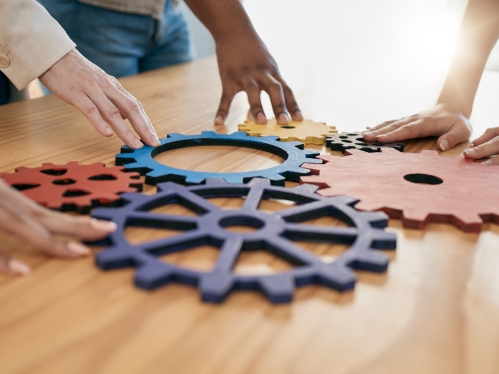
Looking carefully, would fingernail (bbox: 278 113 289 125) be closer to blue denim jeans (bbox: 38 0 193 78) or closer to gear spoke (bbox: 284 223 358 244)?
gear spoke (bbox: 284 223 358 244)

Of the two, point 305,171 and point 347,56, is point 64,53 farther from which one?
point 347,56

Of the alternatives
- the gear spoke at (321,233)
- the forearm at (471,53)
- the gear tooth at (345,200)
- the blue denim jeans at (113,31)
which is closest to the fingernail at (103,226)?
the gear spoke at (321,233)

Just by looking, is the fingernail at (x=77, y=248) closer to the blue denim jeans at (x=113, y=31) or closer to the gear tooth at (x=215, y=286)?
the gear tooth at (x=215, y=286)

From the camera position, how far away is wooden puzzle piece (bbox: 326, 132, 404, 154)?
A: 4.02 ft

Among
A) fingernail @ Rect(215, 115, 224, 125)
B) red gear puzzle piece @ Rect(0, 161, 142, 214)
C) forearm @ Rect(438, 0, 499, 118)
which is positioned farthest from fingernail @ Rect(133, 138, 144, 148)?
forearm @ Rect(438, 0, 499, 118)

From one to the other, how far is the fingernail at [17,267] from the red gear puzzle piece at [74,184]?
175mm

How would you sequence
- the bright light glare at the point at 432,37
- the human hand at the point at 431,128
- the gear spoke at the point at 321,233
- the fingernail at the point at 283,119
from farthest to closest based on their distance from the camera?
the bright light glare at the point at 432,37
the fingernail at the point at 283,119
the human hand at the point at 431,128
the gear spoke at the point at 321,233

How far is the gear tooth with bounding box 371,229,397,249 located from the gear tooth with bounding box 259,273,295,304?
0.18 m

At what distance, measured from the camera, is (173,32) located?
2.34 meters

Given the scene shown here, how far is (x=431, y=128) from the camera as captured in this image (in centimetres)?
137

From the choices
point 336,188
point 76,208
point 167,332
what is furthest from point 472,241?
point 76,208

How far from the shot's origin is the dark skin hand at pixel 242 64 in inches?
60.3

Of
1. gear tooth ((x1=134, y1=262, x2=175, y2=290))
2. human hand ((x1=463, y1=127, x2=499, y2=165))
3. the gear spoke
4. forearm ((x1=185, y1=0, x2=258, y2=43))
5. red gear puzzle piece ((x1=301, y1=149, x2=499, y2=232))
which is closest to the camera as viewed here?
gear tooth ((x1=134, y1=262, x2=175, y2=290))

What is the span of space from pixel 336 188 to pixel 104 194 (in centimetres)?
39
